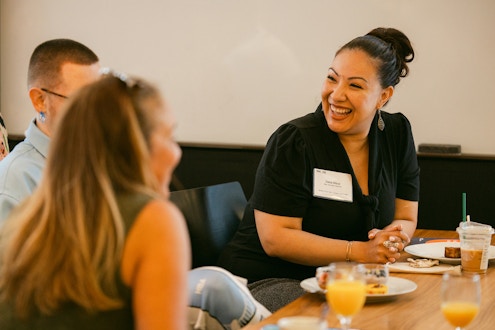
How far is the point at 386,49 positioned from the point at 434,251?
31.1 inches

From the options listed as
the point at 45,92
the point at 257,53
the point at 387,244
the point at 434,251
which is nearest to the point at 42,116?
the point at 45,92

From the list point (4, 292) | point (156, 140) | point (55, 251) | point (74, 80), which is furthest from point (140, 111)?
point (74, 80)

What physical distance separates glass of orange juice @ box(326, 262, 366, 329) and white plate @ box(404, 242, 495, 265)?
0.99 metres

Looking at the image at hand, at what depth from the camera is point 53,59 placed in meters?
2.66

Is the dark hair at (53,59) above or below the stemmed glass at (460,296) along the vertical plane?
above

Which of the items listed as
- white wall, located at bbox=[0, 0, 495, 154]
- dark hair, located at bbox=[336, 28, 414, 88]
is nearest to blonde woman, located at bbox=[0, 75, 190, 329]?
dark hair, located at bbox=[336, 28, 414, 88]

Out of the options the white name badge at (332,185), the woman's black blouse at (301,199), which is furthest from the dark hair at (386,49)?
the white name badge at (332,185)

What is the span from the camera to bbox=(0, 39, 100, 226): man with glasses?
2.40m

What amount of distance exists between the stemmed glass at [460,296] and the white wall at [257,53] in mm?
3000

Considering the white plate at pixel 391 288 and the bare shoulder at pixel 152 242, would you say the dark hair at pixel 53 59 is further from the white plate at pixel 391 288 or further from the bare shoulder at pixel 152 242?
the bare shoulder at pixel 152 242

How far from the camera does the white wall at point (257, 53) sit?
473cm

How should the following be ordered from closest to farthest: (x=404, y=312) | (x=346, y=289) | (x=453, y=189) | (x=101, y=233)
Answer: (x=101, y=233) → (x=346, y=289) → (x=404, y=312) → (x=453, y=189)

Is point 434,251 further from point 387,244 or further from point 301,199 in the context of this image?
point 301,199

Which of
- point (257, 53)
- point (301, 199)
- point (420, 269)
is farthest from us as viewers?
point (257, 53)
